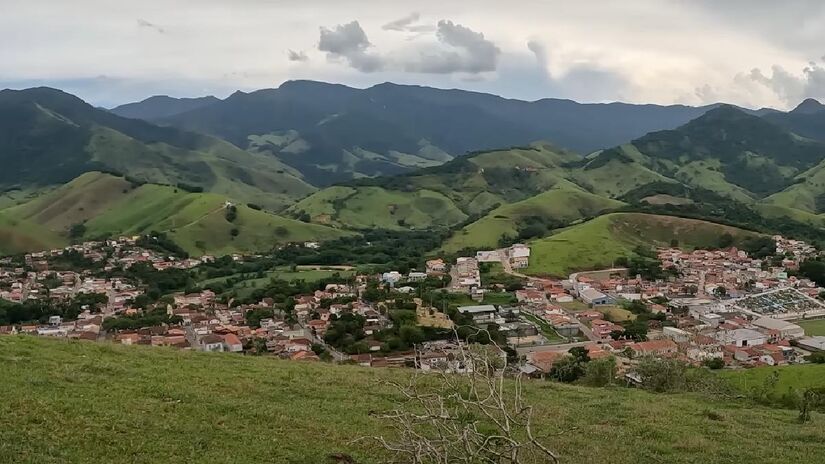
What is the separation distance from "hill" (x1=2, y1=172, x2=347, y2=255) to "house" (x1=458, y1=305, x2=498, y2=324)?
256 feet

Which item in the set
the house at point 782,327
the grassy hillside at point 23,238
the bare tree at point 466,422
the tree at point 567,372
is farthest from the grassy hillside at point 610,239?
the grassy hillside at point 23,238

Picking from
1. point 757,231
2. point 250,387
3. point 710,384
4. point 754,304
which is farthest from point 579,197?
point 250,387

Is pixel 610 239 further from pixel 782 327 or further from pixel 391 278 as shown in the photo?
pixel 782 327

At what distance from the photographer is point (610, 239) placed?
119m

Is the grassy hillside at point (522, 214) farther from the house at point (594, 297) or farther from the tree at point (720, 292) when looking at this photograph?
the tree at point (720, 292)

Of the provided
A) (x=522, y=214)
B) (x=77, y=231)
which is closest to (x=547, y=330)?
(x=522, y=214)

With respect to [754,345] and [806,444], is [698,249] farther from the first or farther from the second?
[806,444]

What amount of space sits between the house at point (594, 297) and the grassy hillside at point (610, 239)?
16.2 meters

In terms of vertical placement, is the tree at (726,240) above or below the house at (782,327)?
above

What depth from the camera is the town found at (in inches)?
2216

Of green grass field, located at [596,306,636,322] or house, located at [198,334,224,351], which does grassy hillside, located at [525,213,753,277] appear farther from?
house, located at [198,334,224,351]

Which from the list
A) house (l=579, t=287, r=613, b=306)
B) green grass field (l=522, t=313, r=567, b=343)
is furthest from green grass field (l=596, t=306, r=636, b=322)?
green grass field (l=522, t=313, r=567, b=343)

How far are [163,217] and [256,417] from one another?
164451mm

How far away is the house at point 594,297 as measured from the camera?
81312 millimetres
